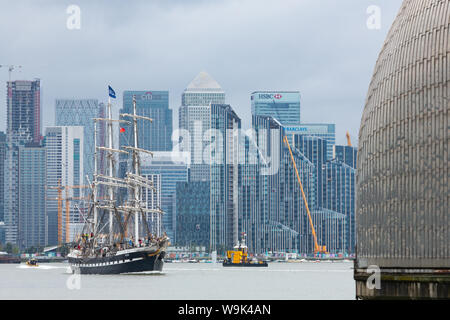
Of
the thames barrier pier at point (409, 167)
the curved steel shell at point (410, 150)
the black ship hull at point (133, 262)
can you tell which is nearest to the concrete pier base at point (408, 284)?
the thames barrier pier at point (409, 167)

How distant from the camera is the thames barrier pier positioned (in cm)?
4600

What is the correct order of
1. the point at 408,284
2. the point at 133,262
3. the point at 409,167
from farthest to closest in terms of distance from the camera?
the point at 133,262 → the point at 408,284 → the point at 409,167

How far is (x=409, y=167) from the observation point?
1853 inches

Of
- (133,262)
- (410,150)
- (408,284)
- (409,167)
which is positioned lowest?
(133,262)

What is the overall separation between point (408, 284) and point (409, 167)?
4991 mm

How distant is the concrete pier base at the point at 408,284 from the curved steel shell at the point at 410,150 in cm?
34

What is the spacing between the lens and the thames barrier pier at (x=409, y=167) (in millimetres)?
46000

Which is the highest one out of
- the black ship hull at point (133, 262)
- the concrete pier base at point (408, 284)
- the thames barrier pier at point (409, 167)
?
the thames barrier pier at point (409, 167)

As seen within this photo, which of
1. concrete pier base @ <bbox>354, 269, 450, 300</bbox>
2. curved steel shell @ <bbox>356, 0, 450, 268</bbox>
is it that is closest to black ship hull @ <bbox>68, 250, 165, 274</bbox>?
curved steel shell @ <bbox>356, 0, 450, 268</bbox>

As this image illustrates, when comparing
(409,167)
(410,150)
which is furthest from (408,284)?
(410,150)

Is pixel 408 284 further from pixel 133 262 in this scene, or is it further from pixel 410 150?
pixel 133 262

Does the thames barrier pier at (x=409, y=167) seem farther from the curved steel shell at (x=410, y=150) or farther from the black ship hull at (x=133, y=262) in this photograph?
the black ship hull at (x=133, y=262)
